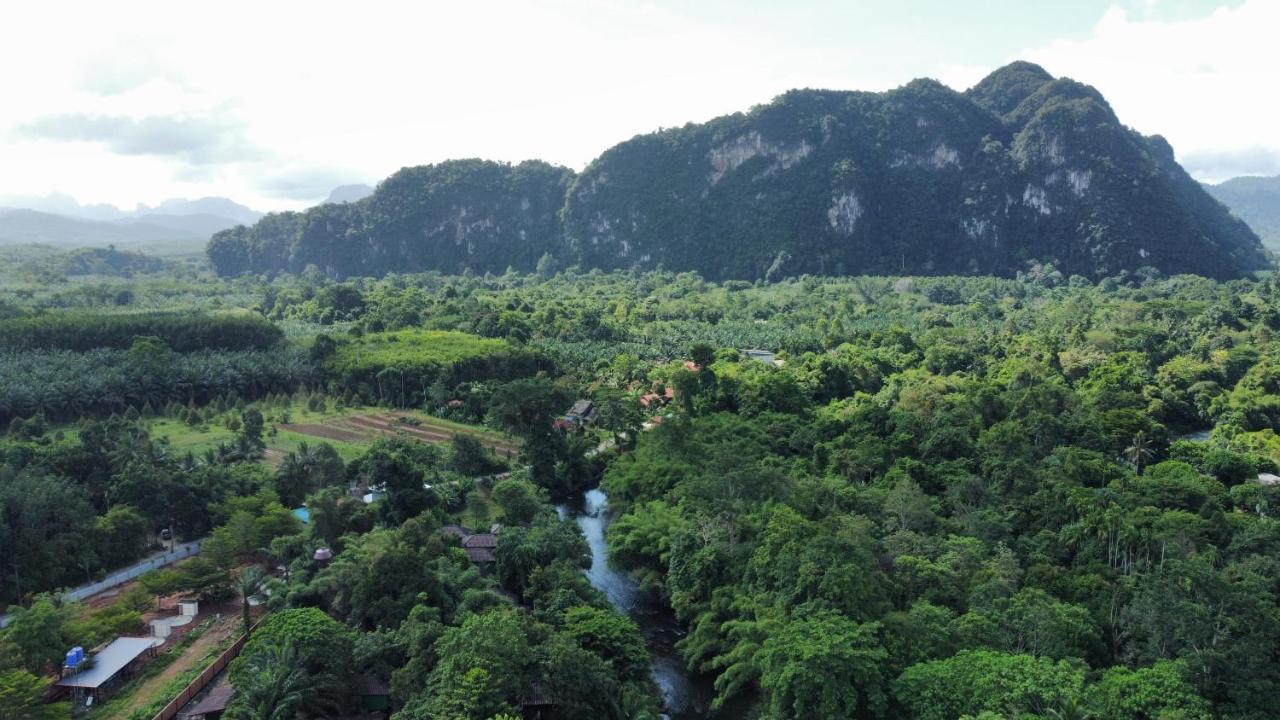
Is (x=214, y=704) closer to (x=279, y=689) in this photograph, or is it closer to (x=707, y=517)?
(x=279, y=689)

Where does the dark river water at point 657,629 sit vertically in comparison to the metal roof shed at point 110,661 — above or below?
below

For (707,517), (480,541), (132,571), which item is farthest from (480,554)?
(132,571)

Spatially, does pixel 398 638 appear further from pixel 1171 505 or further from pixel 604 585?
pixel 1171 505

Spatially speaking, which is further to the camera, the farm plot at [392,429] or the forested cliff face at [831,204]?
the forested cliff face at [831,204]

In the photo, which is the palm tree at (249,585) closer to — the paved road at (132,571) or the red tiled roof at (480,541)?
the paved road at (132,571)

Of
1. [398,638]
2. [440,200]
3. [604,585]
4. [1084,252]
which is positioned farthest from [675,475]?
[440,200]

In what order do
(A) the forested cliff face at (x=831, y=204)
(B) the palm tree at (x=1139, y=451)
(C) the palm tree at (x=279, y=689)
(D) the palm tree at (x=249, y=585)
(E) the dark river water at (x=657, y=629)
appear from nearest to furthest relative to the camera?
1. (C) the palm tree at (x=279, y=689)
2. (E) the dark river water at (x=657, y=629)
3. (D) the palm tree at (x=249, y=585)
4. (B) the palm tree at (x=1139, y=451)
5. (A) the forested cliff face at (x=831, y=204)

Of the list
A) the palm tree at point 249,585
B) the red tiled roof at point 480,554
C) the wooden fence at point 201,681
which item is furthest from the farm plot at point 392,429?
the wooden fence at point 201,681
